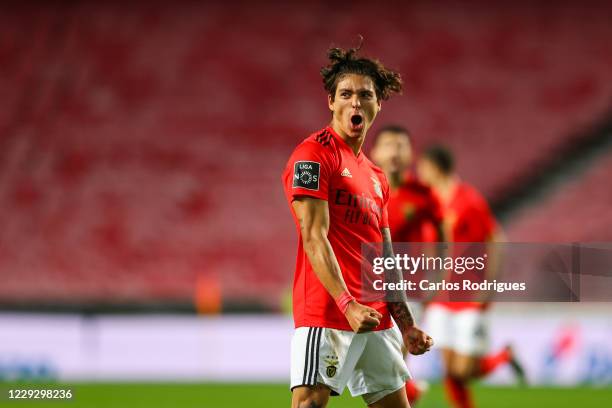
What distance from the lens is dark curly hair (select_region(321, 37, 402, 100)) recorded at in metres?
4.05

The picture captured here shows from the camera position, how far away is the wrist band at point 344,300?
12.1 ft

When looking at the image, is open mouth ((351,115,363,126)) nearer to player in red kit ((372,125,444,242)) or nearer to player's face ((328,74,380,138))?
player's face ((328,74,380,138))

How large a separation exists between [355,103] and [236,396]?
6.36 m

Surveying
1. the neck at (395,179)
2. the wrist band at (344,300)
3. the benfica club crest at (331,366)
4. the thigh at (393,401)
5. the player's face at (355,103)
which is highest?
the neck at (395,179)

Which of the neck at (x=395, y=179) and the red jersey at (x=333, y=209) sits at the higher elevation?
the neck at (x=395, y=179)

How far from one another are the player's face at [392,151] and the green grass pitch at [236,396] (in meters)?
2.85

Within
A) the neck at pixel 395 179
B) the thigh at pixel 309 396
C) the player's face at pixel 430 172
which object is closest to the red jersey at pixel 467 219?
the player's face at pixel 430 172

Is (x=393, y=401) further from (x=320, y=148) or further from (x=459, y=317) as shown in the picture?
(x=459, y=317)

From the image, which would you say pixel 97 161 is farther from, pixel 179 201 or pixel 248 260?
pixel 248 260

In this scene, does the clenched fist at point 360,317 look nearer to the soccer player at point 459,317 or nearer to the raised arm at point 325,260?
the raised arm at point 325,260

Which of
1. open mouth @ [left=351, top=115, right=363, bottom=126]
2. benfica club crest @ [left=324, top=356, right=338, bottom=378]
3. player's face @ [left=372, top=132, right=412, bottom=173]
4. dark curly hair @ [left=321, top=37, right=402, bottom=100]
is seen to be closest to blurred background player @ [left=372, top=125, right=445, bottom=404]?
player's face @ [left=372, top=132, right=412, bottom=173]

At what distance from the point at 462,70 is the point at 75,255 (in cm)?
614

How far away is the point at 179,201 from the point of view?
1453cm

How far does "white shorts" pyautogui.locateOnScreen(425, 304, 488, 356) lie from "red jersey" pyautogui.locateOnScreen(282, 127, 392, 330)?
3.41 metres
